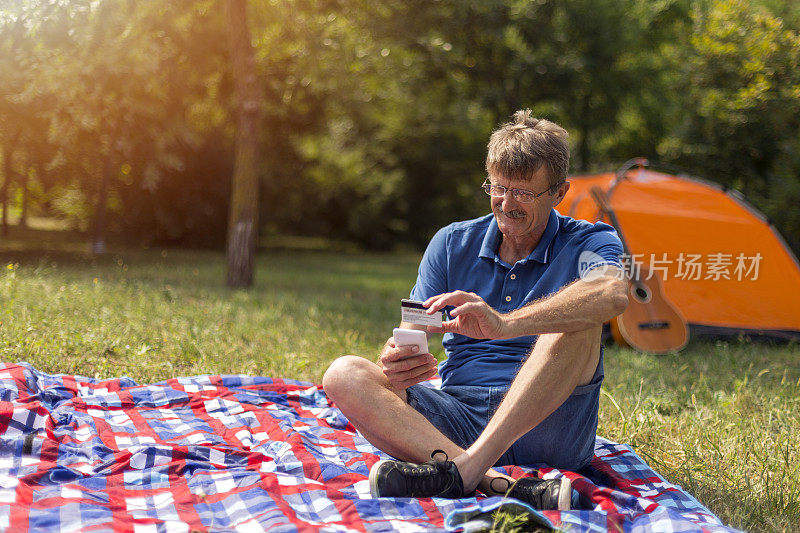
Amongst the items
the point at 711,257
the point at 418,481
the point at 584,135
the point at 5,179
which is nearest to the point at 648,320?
the point at 711,257

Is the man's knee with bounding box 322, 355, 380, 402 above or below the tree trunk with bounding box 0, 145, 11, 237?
below

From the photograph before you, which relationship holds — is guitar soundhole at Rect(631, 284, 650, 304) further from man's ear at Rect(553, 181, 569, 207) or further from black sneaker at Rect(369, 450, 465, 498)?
black sneaker at Rect(369, 450, 465, 498)

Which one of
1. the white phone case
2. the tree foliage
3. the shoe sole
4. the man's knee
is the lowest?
the shoe sole

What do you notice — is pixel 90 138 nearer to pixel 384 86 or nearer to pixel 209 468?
pixel 384 86

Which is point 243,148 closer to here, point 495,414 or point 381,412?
point 381,412

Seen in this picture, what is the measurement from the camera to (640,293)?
5.75m

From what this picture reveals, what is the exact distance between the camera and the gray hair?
265 cm

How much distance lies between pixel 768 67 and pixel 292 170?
969cm

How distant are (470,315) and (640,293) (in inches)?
148

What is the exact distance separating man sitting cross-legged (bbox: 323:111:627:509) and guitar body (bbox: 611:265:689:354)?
2.98m

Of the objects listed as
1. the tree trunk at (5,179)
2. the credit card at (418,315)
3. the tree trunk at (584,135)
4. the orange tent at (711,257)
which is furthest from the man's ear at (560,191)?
the tree trunk at (584,135)

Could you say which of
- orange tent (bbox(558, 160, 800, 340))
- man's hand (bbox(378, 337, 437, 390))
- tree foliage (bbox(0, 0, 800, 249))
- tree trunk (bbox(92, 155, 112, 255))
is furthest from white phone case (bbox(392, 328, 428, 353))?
tree trunk (bbox(92, 155, 112, 255))

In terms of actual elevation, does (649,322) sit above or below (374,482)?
above

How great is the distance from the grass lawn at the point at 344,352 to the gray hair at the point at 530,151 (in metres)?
1.36
